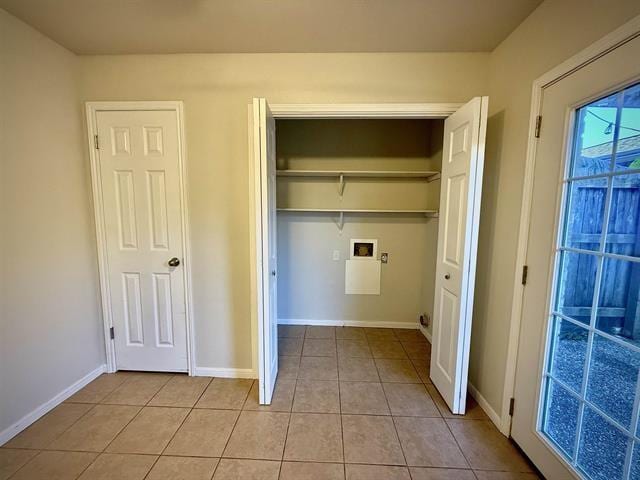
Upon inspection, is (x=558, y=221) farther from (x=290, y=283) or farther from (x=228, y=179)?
(x=290, y=283)

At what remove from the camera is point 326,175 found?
295 centimetres

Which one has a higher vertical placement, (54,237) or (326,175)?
(326,175)

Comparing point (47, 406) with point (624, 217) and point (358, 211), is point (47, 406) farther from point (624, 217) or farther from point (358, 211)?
point (624, 217)

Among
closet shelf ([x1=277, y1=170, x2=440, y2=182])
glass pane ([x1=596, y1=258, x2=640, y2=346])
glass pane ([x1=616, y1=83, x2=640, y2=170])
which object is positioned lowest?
glass pane ([x1=596, y1=258, x2=640, y2=346])

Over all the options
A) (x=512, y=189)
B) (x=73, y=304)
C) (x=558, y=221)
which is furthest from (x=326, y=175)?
(x=73, y=304)

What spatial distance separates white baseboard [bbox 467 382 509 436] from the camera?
5.51 feet

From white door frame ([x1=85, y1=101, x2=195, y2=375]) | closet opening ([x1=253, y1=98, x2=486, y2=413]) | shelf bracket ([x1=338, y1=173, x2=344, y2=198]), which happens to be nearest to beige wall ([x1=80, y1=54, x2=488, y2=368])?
white door frame ([x1=85, y1=101, x2=195, y2=375])

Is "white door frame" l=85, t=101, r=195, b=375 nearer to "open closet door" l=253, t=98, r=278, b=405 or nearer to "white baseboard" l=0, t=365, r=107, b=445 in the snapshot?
"white baseboard" l=0, t=365, r=107, b=445

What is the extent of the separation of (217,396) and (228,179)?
164 cm

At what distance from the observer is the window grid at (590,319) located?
1.01m

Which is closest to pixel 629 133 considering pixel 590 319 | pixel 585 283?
pixel 585 283

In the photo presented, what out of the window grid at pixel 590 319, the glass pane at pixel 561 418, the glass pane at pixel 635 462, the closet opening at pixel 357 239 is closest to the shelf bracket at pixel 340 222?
the closet opening at pixel 357 239

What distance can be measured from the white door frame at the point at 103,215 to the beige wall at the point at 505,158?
7.23 ft

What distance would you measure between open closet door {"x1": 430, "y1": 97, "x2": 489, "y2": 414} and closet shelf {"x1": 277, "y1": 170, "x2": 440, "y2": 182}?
77cm
